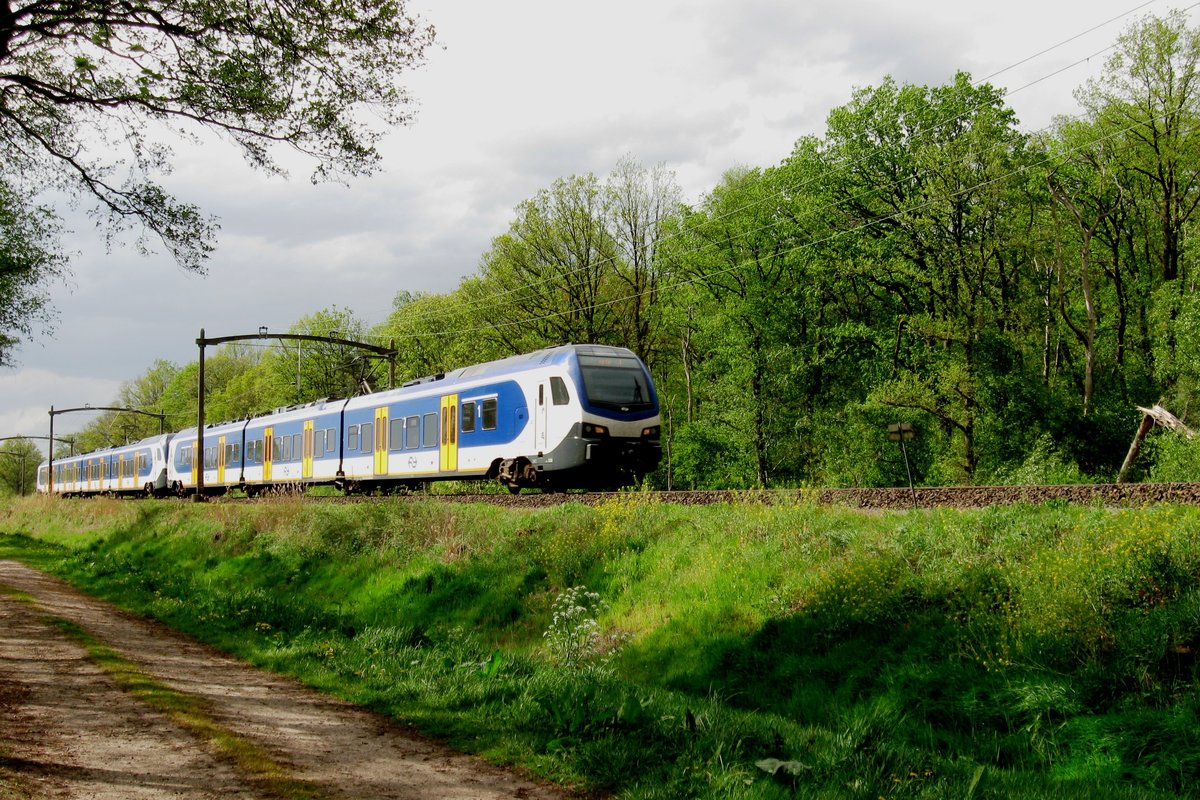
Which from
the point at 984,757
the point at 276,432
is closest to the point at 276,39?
the point at 984,757

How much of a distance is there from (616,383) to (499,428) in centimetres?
313

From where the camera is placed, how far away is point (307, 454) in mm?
31766

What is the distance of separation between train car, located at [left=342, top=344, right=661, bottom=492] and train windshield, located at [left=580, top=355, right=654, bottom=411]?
1.0 inches

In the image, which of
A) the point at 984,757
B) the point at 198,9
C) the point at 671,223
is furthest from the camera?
the point at 671,223

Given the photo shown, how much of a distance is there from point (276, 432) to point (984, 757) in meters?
30.2

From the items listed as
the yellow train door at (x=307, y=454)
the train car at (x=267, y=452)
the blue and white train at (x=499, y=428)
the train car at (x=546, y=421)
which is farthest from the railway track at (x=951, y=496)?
the yellow train door at (x=307, y=454)

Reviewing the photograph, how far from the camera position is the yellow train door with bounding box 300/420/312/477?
104 feet

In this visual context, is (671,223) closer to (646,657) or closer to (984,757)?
(646,657)

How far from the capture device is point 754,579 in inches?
501

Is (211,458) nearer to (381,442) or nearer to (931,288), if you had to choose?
(381,442)

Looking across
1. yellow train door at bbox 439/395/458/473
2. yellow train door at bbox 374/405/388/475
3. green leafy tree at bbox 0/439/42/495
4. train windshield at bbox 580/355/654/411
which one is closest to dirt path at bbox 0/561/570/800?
train windshield at bbox 580/355/654/411

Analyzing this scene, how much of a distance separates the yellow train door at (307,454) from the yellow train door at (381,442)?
5137mm

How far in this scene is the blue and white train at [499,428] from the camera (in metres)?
19.9

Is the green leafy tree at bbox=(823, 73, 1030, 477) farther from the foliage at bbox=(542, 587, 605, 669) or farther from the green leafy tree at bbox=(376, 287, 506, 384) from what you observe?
the green leafy tree at bbox=(376, 287, 506, 384)
